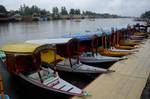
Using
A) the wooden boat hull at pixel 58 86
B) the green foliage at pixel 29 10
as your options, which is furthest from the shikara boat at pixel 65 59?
the green foliage at pixel 29 10

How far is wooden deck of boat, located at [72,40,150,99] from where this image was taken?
9.52 m

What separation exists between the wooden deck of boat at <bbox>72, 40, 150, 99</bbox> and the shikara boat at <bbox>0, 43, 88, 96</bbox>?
911 mm

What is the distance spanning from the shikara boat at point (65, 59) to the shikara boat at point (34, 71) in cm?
157

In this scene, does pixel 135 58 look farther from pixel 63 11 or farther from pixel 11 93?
pixel 63 11

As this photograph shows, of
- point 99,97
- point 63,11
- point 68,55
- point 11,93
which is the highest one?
point 63,11

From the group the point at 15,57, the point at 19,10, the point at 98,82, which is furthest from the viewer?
the point at 19,10

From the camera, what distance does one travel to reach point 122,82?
441 inches

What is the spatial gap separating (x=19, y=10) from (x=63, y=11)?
3838 centimetres

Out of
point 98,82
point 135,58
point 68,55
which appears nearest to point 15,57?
point 68,55

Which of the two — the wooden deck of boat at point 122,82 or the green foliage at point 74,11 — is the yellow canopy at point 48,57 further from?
the green foliage at point 74,11

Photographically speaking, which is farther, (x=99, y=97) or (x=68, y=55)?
(x=68, y=55)

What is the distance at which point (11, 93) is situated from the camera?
12.5m

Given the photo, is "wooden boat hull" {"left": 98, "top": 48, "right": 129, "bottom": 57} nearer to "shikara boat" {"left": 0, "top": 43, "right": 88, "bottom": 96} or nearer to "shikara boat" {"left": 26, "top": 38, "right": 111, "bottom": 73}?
"shikara boat" {"left": 26, "top": 38, "right": 111, "bottom": 73}

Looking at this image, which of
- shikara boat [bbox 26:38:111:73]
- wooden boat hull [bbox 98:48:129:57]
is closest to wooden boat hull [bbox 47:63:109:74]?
shikara boat [bbox 26:38:111:73]
